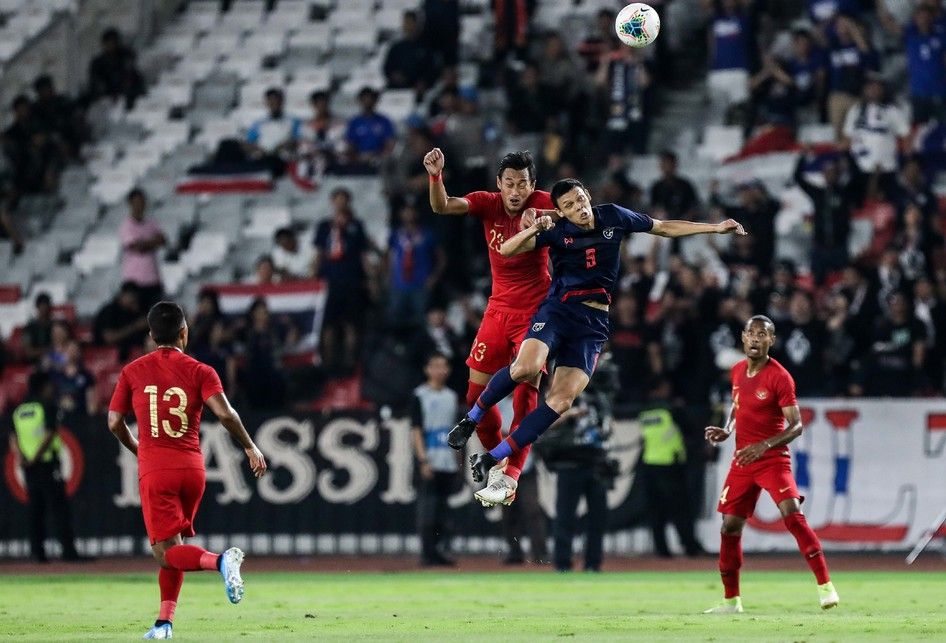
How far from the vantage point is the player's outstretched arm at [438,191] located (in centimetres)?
1273

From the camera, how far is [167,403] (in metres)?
11.9

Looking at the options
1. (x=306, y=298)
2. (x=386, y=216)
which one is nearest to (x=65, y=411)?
(x=306, y=298)

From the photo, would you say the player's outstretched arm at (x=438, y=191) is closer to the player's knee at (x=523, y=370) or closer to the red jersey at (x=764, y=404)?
the player's knee at (x=523, y=370)

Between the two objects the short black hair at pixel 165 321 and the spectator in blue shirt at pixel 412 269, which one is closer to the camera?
the short black hair at pixel 165 321

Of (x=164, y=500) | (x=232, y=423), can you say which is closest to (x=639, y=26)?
(x=232, y=423)

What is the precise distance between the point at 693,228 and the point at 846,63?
11.3m

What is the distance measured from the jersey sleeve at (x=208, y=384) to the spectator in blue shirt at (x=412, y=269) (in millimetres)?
10686

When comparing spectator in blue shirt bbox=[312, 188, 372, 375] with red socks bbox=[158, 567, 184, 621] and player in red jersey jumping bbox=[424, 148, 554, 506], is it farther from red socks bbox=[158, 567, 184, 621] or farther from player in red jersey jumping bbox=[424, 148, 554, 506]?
red socks bbox=[158, 567, 184, 621]

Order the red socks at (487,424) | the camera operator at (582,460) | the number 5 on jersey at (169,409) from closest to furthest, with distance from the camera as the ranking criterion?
the number 5 on jersey at (169,409), the red socks at (487,424), the camera operator at (582,460)

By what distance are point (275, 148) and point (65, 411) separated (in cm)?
665

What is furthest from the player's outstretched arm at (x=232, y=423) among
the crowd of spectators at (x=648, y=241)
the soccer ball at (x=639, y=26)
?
the crowd of spectators at (x=648, y=241)

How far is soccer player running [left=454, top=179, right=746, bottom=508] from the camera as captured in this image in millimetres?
13055

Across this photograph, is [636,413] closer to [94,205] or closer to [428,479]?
[428,479]

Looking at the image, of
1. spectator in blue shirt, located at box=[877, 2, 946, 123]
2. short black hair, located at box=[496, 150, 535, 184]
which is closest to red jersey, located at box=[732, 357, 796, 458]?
short black hair, located at box=[496, 150, 535, 184]
